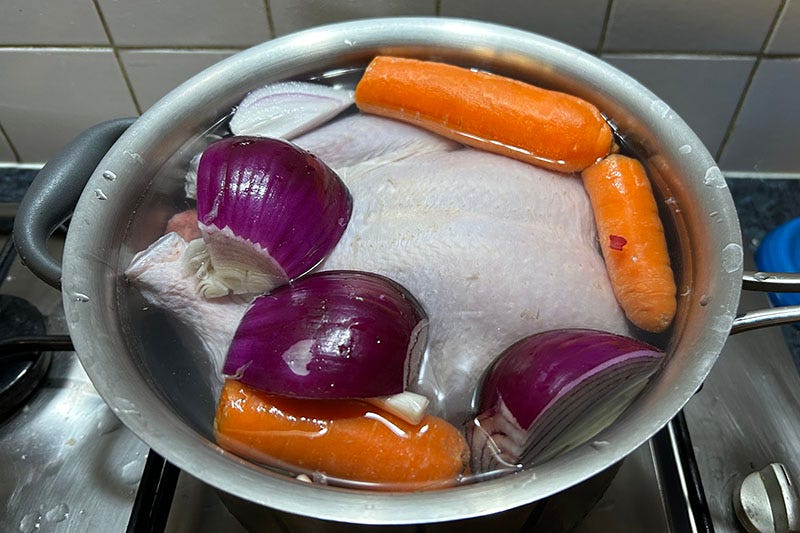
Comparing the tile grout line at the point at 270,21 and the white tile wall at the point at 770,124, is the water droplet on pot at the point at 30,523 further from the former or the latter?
the white tile wall at the point at 770,124

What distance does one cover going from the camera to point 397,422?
509 millimetres

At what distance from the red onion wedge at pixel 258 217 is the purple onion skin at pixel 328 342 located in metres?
0.03

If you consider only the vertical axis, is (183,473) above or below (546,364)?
below

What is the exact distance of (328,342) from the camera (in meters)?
0.48

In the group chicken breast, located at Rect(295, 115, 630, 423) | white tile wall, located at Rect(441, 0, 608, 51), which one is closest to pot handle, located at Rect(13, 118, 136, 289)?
chicken breast, located at Rect(295, 115, 630, 423)

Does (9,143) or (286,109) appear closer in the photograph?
(286,109)

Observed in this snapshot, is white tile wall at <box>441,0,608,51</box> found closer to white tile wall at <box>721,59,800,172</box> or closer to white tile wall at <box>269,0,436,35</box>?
white tile wall at <box>269,0,436,35</box>

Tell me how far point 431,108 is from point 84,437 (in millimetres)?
489

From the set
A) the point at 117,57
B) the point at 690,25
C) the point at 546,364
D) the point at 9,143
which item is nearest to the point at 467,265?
the point at 546,364

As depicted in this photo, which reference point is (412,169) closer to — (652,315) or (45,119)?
(652,315)

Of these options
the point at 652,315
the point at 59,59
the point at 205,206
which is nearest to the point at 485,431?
the point at 652,315

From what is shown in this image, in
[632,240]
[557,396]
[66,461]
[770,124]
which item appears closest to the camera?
[557,396]

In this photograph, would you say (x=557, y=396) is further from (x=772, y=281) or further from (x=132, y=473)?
A: (x=132, y=473)

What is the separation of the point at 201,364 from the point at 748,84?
738 mm
